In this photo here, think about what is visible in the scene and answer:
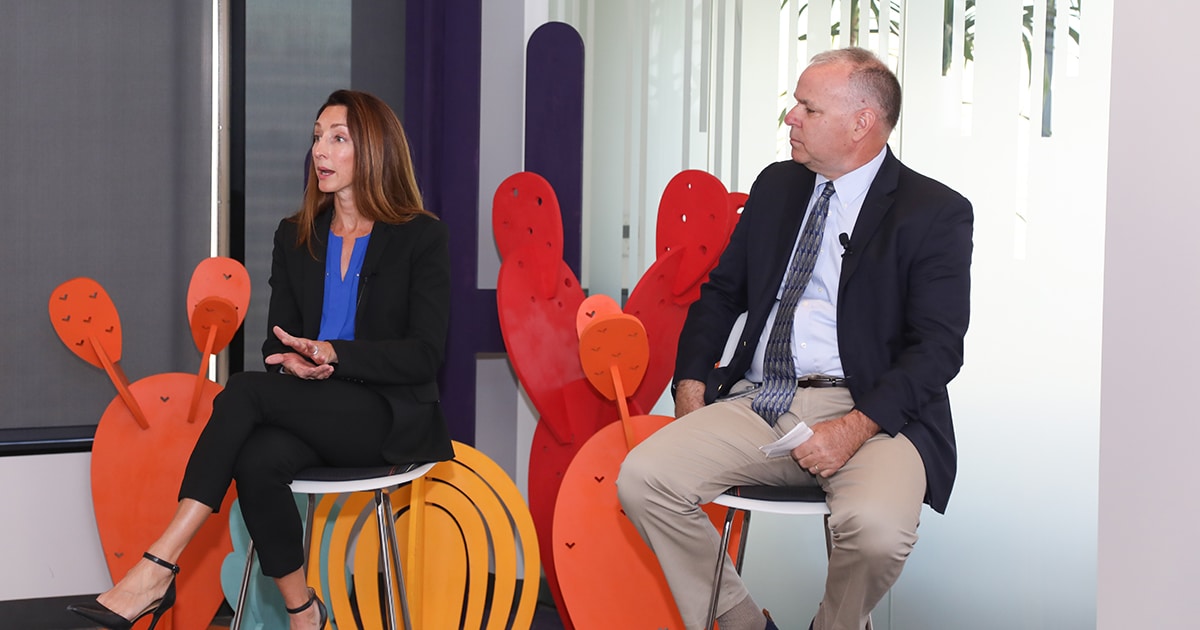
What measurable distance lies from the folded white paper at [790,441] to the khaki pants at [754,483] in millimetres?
115

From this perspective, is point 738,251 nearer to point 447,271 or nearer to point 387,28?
point 447,271

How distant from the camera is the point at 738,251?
8.12 feet

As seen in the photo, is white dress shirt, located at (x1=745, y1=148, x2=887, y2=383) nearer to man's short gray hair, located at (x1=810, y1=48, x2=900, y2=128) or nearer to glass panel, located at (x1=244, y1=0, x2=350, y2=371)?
man's short gray hair, located at (x1=810, y1=48, x2=900, y2=128)

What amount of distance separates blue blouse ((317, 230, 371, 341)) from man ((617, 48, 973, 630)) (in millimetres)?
800

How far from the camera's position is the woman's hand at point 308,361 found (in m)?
2.28

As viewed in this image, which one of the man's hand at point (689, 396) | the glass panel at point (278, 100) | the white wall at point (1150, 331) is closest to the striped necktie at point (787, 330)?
the man's hand at point (689, 396)

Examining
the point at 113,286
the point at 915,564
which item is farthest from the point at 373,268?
the point at 915,564

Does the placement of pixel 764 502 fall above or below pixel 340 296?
below

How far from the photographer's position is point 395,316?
2.52 meters

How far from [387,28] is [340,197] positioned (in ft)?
3.17

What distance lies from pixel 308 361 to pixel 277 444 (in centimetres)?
21

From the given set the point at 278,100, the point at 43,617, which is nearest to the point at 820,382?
the point at 278,100

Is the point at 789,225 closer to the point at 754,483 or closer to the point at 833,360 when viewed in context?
the point at 833,360

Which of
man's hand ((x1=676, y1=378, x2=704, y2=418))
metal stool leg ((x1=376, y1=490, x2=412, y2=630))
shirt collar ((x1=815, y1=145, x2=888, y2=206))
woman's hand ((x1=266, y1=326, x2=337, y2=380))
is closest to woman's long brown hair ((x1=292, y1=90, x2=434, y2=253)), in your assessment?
woman's hand ((x1=266, y1=326, x2=337, y2=380))
